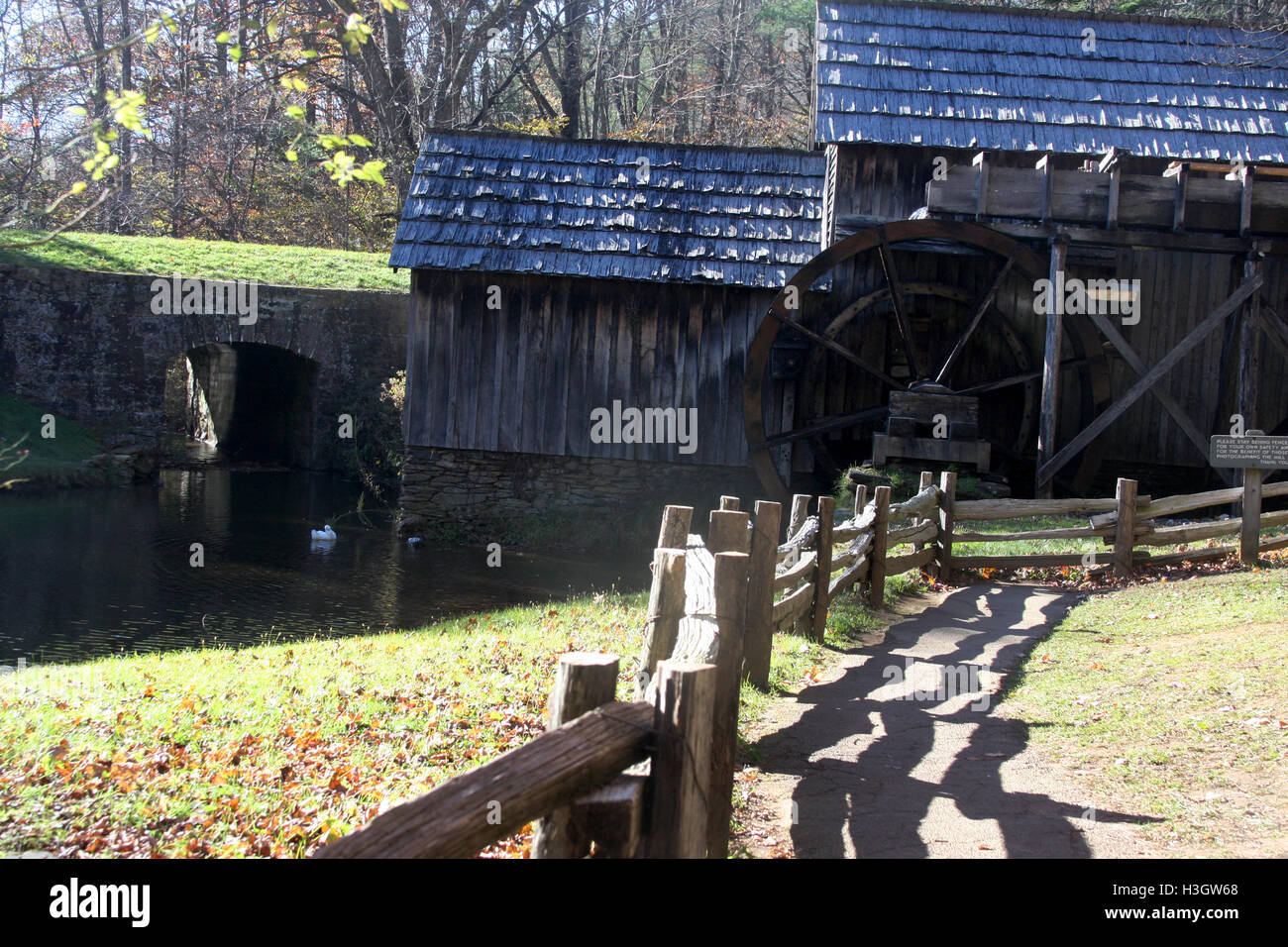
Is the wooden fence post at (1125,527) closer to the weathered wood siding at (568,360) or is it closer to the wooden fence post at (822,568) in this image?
the wooden fence post at (822,568)

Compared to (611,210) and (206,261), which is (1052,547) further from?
(206,261)

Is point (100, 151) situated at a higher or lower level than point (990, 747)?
higher

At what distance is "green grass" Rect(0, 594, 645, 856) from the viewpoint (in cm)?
433

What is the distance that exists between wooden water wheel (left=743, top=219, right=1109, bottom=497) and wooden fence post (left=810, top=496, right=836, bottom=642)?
6467mm

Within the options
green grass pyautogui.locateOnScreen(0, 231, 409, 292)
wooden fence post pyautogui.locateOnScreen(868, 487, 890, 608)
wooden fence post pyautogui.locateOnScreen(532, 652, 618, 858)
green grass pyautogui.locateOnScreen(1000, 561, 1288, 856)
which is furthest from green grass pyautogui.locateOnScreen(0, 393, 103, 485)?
wooden fence post pyautogui.locateOnScreen(532, 652, 618, 858)

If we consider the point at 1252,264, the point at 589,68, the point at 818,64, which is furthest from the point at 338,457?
the point at 1252,264

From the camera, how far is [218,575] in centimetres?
1266

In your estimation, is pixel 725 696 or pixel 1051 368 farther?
pixel 1051 368

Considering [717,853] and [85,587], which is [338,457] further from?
[717,853]

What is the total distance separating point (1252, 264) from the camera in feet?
41.2

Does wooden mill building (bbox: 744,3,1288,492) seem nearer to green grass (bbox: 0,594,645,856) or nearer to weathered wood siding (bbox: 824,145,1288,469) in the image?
weathered wood siding (bbox: 824,145,1288,469)

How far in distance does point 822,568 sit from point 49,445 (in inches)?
648

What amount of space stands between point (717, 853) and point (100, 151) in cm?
365

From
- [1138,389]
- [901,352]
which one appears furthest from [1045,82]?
[1138,389]
